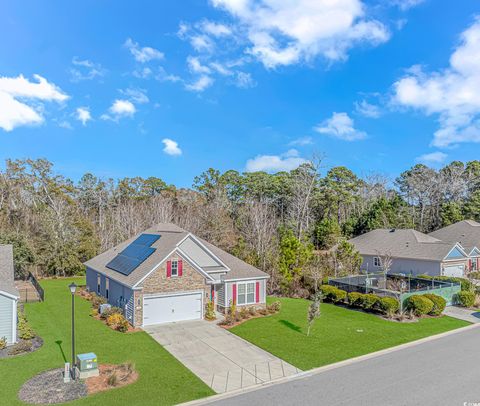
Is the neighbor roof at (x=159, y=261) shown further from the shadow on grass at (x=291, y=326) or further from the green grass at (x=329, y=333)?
the shadow on grass at (x=291, y=326)

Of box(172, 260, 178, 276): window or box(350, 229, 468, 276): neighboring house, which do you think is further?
box(350, 229, 468, 276): neighboring house

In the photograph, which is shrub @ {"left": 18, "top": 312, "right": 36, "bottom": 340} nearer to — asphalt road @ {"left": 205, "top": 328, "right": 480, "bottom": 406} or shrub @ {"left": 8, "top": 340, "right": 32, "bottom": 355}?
shrub @ {"left": 8, "top": 340, "right": 32, "bottom": 355}

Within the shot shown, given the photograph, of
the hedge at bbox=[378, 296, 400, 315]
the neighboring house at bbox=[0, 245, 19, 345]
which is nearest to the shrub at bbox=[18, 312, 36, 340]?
the neighboring house at bbox=[0, 245, 19, 345]

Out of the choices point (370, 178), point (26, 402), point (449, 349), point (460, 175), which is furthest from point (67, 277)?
point (460, 175)

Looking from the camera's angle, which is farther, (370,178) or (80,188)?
(370,178)

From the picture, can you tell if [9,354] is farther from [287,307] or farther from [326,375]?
[287,307]

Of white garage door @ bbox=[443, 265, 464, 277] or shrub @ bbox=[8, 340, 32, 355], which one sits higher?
white garage door @ bbox=[443, 265, 464, 277]

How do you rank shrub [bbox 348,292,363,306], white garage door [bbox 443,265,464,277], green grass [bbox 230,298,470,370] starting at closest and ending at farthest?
green grass [bbox 230,298,470,370]
shrub [bbox 348,292,363,306]
white garage door [bbox 443,265,464,277]
